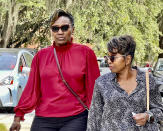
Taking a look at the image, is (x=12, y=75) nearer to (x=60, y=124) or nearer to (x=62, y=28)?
(x=62, y=28)

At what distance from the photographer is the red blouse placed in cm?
402

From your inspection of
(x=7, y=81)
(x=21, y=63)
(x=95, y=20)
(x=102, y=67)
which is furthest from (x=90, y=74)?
(x=102, y=67)

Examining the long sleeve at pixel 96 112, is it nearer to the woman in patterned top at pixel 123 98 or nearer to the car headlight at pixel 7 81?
the woman in patterned top at pixel 123 98

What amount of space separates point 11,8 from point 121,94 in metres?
17.1

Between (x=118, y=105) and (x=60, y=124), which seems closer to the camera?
(x=118, y=105)

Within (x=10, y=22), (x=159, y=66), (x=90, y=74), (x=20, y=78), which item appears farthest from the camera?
(x=10, y=22)

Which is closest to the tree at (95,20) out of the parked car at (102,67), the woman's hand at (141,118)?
the parked car at (102,67)

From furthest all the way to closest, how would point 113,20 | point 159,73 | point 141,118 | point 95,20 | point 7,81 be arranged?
point 113,20 < point 95,20 < point 159,73 < point 7,81 < point 141,118

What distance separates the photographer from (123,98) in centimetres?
351

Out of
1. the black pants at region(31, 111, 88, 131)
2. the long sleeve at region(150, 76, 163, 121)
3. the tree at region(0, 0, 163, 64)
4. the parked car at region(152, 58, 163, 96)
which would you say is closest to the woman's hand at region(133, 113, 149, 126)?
the long sleeve at region(150, 76, 163, 121)

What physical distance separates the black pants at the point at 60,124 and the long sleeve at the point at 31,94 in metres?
0.20

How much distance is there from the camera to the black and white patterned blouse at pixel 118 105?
3512 mm

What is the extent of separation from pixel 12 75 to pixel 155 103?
805 centimetres

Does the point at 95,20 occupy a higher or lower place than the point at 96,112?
lower
